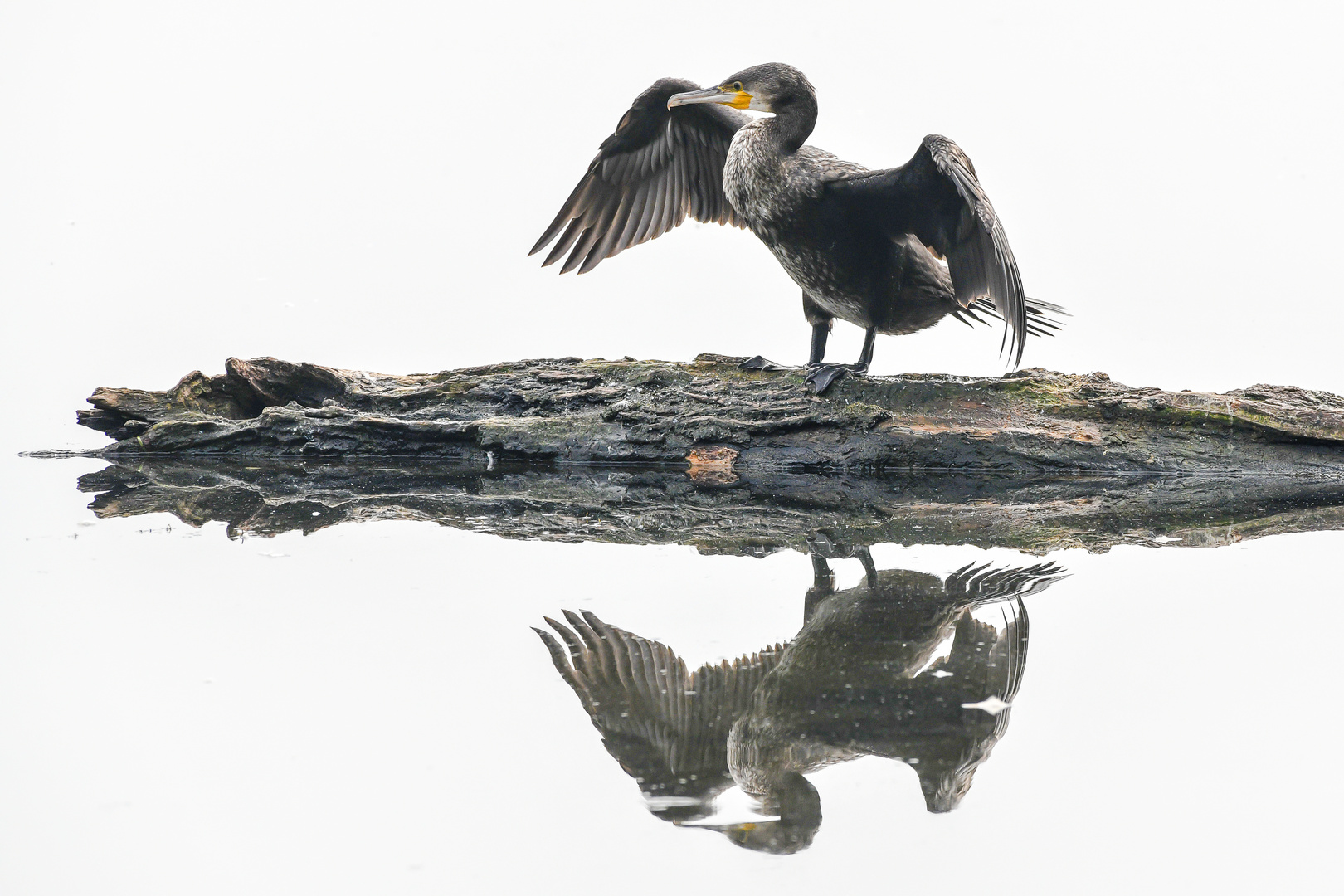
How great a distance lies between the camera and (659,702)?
195cm

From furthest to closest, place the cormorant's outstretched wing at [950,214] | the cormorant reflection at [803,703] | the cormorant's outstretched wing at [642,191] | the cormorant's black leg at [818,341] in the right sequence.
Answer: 1. the cormorant's outstretched wing at [642,191]
2. the cormorant's black leg at [818,341]
3. the cormorant's outstretched wing at [950,214]
4. the cormorant reflection at [803,703]

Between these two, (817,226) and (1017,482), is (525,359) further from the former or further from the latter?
(1017,482)

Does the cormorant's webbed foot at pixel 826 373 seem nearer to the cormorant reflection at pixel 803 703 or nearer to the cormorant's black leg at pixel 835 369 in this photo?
the cormorant's black leg at pixel 835 369

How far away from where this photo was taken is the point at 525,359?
5.09m

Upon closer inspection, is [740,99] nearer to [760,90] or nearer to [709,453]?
[760,90]

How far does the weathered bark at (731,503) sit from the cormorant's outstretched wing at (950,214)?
64 centimetres

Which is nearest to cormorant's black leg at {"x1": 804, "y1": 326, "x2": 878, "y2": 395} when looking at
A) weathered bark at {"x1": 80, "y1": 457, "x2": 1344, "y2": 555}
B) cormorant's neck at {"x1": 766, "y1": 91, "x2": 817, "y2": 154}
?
weathered bark at {"x1": 80, "y1": 457, "x2": 1344, "y2": 555}

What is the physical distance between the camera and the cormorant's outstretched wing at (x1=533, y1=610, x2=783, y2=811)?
1771 mm

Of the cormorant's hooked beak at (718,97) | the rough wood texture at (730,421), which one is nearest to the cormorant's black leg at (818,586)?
the rough wood texture at (730,421)

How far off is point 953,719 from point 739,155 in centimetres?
322

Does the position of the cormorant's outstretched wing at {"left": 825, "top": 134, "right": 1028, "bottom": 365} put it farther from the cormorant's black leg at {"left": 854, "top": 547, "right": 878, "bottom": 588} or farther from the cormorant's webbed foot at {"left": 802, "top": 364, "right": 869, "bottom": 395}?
the cormorant's black leg at {"left": 854, "top": 547, "right": 878, "bottom": 588}

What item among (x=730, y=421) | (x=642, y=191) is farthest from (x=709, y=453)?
(x=642, y=191)

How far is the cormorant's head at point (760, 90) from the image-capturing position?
4.51 meters

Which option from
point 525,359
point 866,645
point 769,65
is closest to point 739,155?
point 769,65
